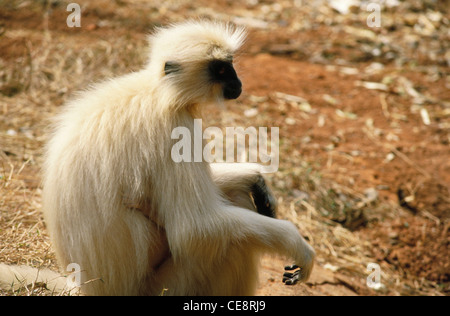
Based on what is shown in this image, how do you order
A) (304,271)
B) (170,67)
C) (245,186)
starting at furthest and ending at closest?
1. (245,186)
2. (304,271)
3. (170,67)

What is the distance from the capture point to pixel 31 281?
4082mm

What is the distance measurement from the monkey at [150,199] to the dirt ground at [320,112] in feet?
2.68

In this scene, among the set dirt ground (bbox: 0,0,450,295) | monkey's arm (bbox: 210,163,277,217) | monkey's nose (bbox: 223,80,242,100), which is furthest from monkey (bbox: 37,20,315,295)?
dirt ground (bbox: 0,0,450,295)

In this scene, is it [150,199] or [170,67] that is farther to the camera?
[170,67]

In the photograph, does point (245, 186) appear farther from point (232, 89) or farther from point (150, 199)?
point (150, 199)

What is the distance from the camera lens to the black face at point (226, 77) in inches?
178

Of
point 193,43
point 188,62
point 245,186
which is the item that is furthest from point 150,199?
point 193,43

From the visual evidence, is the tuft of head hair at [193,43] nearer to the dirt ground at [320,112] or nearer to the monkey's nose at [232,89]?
the monkey's nose at [232,89]

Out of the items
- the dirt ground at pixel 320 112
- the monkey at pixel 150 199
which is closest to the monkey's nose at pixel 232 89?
the monkey at pixel 150 199

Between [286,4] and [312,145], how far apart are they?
22.3 ft

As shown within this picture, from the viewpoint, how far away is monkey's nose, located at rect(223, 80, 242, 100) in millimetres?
4602

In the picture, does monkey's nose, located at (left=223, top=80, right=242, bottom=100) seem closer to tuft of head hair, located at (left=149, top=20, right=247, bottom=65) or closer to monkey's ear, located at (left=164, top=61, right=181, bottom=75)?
tuft of head hair, located at (left=149, top=20, right=247, bottom=65)

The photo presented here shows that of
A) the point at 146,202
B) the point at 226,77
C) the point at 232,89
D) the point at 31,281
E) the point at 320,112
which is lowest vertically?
the point at 320,112

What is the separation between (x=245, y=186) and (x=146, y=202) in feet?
3.54
